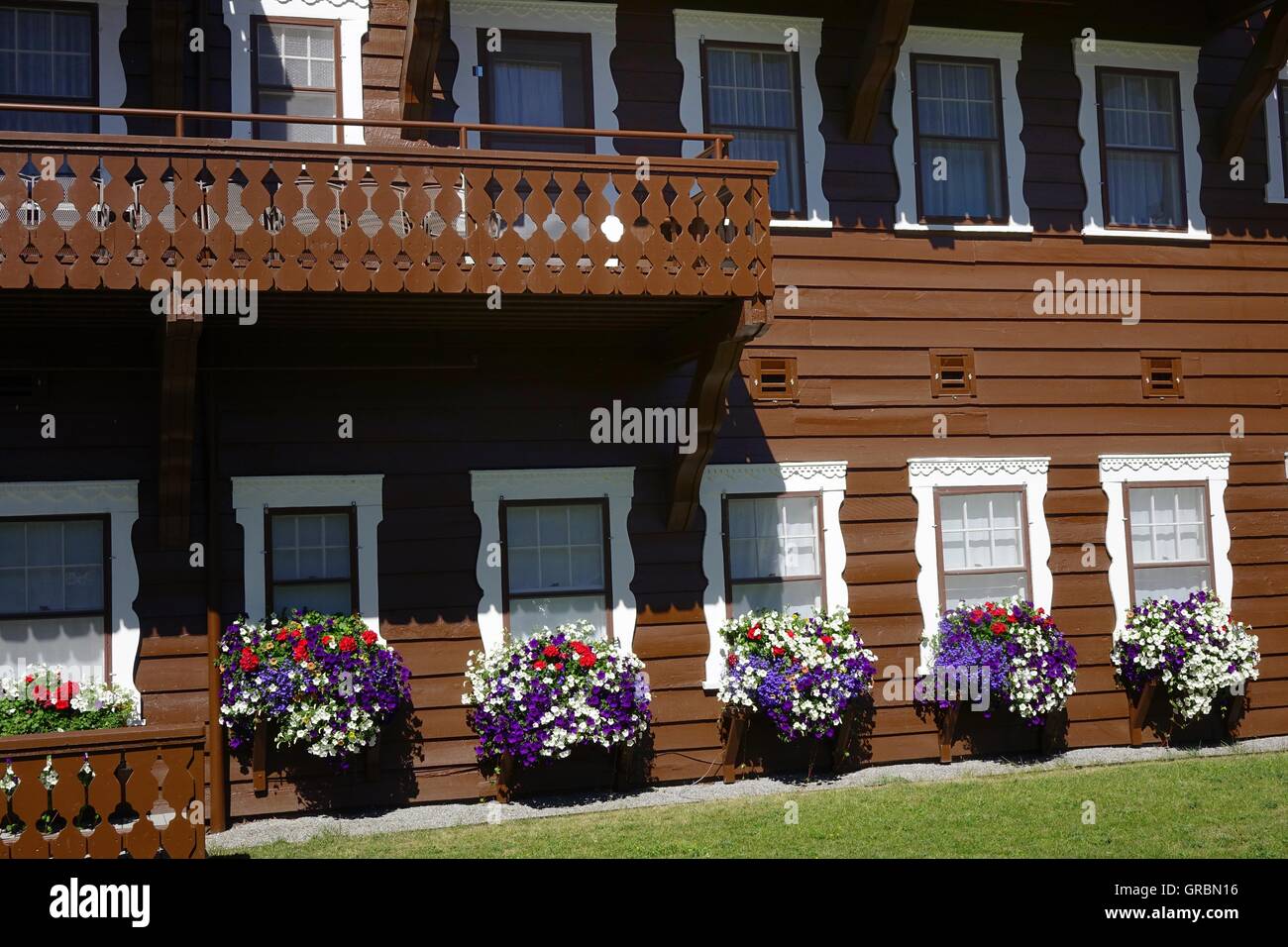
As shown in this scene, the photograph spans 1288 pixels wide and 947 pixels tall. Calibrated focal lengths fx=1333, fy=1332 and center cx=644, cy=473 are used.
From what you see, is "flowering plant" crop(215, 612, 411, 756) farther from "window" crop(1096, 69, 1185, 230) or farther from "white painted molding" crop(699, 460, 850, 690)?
"window" crop(1096, 69, 1185, 230)

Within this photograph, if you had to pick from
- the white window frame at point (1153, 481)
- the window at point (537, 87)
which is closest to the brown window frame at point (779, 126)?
the window at point (537, 87)

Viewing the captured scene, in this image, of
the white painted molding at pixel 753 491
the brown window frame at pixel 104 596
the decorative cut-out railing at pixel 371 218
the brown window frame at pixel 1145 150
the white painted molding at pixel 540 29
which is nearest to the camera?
the decorative cut-out railing at pixel 371 218

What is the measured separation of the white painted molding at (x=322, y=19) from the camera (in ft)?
39.6

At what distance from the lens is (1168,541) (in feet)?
46.7

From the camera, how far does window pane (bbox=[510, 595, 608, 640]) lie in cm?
1237

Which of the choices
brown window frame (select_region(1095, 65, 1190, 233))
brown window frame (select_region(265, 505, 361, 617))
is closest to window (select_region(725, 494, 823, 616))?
brown window frame (select_region(265, 505, 361, 617))

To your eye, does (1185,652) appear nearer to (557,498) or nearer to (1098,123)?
(1098,123)

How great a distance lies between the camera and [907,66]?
13859 millimetres

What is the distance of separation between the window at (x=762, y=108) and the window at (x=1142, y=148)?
3.57 m

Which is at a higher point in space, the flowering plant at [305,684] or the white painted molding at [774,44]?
the white painted molding at [774,44]

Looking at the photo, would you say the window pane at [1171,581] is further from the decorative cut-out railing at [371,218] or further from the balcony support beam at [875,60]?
the decorative cut-out railing at [371,218]

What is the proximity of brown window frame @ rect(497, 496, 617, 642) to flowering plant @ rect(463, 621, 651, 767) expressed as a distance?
0.51m

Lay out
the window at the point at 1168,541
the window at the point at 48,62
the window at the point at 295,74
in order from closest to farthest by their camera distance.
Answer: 1. the window at the point at 48,62
2. the window at the point at 295,74
3. the window at the point at 1168,541

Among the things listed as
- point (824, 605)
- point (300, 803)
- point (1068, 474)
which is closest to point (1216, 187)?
point (1068, 474)
